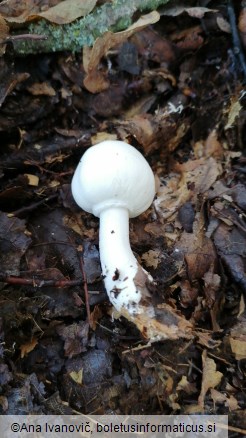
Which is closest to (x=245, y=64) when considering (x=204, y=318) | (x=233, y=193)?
(x=233, y=193)

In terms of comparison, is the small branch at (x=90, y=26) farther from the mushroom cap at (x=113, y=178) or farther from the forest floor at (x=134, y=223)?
the mushroom cap at (x=113, y=178)

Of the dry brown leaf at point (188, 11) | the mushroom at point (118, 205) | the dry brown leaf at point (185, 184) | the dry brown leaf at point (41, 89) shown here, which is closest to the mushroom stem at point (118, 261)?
the mushroom at point (118, 205)

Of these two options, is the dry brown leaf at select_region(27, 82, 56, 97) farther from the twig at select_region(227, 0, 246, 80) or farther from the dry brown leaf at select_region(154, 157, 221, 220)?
the twig at select_region(227, 0, 246, 80)

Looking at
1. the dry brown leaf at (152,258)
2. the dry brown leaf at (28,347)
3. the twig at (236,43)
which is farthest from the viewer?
the twig at (236,43)

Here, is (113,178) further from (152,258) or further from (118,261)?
(152,258)

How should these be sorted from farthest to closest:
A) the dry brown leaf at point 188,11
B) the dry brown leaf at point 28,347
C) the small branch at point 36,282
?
the dry brown leaf at point 188,11 → the small branch at point 36,282 → the dry brown leaf at point 28,347

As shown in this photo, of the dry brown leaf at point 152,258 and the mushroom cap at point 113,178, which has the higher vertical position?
the mushroom cap at point 113,178
